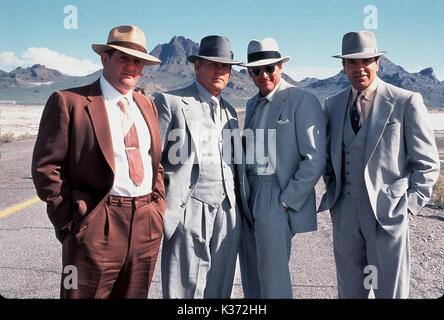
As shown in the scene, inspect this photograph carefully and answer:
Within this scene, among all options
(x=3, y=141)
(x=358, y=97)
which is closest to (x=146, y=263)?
(x=358, y=97)

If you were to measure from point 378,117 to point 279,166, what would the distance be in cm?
82

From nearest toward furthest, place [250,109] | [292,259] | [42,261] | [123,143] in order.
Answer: [123,143], [250,109], [42,261], [292,259]

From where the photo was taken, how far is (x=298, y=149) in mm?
3547

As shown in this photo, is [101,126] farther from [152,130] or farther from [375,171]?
[375,171]

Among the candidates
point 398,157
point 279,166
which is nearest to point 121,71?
point 279,166

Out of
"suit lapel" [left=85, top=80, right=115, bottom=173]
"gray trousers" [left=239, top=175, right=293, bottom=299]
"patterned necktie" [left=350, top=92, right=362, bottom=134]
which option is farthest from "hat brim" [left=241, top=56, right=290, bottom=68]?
"suit lapel" [left=85, top=80, right=115, bottom=173]

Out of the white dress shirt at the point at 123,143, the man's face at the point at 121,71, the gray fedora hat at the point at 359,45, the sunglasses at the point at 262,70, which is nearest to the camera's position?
the white dress shirt at the point at 123,143

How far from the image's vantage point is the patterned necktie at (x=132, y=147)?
9.26 ft

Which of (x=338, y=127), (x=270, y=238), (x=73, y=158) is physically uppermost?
(x=338, y=127)

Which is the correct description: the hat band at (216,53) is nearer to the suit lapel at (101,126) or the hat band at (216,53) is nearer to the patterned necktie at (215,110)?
the patterned necktie at (215,110)

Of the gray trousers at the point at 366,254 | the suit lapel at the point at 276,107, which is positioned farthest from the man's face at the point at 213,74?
the gray trousers at the point at 366,254

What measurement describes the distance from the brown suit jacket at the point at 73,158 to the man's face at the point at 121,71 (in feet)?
0.62

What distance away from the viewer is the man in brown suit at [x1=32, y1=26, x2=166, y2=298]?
269cm
